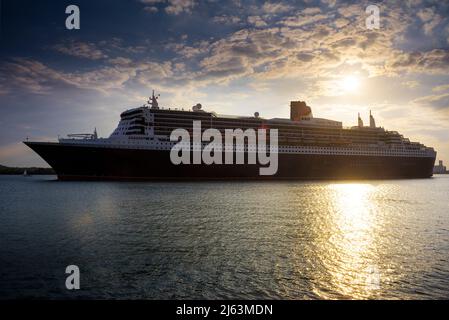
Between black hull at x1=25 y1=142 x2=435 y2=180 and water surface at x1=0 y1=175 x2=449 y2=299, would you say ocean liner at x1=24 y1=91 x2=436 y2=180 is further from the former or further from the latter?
water surface at x1=0 y1=175 x2=449 y2=299

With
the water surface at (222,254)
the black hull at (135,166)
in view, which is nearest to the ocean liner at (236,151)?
the black hull at (135,166)

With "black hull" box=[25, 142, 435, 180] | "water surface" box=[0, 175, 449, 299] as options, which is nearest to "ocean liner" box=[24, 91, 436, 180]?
"black hull" box=[25, 142, 435, 180]

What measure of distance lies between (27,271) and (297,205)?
77.3 ft

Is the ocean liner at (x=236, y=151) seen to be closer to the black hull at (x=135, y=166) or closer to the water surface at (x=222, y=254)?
the black hull at (x=135, y=166)

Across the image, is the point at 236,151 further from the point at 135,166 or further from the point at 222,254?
the point at 222,254

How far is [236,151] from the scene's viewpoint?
60969mm

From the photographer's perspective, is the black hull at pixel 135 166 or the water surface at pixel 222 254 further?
the black hull at pixel 135 166

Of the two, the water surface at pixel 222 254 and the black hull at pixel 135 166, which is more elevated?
the black hull at pixel 135 166

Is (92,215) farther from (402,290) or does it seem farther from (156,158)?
(156,158)

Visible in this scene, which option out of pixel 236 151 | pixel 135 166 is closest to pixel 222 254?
pixel 135 166

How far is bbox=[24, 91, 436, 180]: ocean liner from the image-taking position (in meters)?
52.3

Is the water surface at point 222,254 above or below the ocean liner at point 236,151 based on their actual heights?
below

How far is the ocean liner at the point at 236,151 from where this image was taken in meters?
52.3

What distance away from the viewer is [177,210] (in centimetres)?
2438
